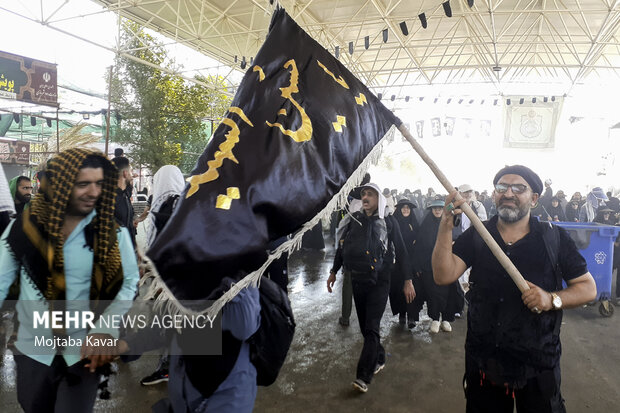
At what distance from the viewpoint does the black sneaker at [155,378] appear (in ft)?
11.2

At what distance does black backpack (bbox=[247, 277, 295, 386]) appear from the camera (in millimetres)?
1744

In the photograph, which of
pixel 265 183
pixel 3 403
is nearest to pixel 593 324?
pixel 265 183

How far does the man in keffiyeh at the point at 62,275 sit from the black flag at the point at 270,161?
1023 millimetres

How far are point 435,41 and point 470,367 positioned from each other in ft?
45.6

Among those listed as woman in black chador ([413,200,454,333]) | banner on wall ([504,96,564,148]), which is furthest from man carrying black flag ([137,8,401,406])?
banner on wall ([504,96,564,148])

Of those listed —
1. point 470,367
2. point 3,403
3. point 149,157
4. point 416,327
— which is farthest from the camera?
point 149,157

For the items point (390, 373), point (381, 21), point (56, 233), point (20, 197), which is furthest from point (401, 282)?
point (381, 21)

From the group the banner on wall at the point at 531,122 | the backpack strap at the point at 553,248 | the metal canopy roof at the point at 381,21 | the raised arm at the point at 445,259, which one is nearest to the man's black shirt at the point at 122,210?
the raised arm at the point at 445,259

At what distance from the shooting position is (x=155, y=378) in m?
3.43

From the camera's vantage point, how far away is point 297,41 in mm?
1560

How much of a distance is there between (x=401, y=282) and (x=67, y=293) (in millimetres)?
3784

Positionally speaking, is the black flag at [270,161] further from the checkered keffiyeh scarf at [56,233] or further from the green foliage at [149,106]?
the green foliage at [149,106]

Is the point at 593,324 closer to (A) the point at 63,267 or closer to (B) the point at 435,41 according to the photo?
(A) the point at 63,267

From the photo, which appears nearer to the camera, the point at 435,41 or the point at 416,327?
the point at 416,327
